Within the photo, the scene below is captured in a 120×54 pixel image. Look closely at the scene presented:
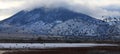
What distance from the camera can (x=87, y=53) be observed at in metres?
81.3

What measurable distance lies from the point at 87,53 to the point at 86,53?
43 centimetres

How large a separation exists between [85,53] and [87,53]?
2.03 feet

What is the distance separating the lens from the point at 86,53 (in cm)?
8169

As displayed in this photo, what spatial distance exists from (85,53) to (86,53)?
0.79ft

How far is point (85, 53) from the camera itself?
268ft
